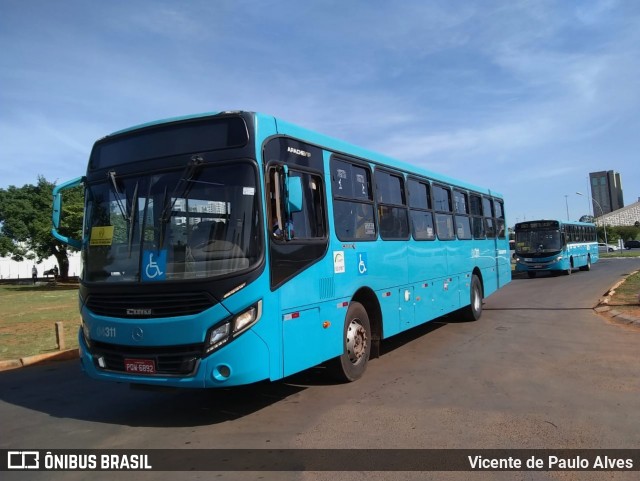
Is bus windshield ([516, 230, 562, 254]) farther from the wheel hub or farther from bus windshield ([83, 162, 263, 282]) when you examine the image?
bus windshield ([83, 162, 263, 282])

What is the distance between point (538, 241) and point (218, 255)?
25.6m

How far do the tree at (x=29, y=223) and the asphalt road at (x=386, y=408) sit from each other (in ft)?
127

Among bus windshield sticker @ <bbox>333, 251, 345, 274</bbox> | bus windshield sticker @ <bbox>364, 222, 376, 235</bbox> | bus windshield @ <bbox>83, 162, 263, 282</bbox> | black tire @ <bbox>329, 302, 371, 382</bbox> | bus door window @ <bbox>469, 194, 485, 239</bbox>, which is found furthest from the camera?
bus door window @ <bbox>469, 194, 485, 239</bbox>

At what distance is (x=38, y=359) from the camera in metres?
9.81

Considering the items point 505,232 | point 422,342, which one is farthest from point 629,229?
point 422,342

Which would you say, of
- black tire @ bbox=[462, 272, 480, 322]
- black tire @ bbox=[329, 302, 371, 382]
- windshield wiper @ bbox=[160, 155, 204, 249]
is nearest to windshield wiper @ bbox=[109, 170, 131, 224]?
→ windshield wiper @ bbox=[160, 155, 204, 249]

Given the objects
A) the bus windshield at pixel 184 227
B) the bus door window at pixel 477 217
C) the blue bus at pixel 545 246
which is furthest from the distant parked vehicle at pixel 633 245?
the bus windshield at pixel 184 227

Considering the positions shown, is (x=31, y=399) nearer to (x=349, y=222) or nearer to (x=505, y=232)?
(x=349, y=222)

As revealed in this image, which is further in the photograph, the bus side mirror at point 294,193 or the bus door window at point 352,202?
the bus door window at point 352,202

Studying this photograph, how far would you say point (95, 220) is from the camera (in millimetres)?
5977

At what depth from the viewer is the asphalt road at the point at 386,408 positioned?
15.6ft

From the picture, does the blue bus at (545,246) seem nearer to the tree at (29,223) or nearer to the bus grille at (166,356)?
the bus grille at (166,356)

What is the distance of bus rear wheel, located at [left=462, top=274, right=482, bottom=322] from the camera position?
479 inches

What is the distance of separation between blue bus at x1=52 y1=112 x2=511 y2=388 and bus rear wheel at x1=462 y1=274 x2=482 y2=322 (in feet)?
19.0
